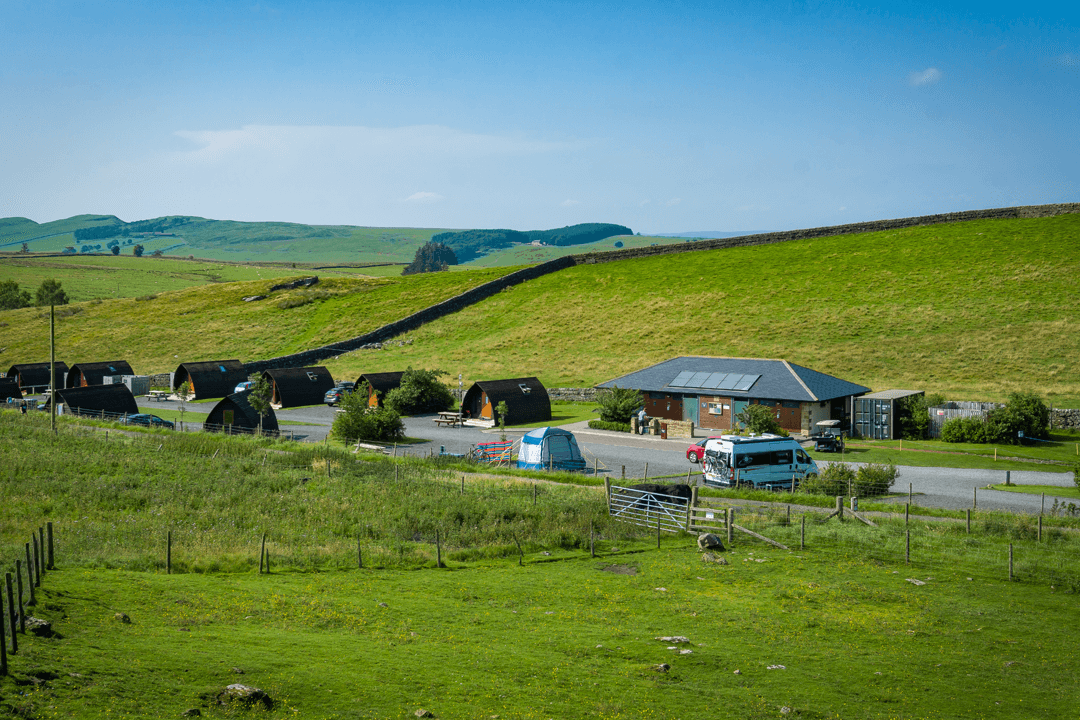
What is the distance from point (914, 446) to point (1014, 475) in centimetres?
970

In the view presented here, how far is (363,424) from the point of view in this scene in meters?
48.0

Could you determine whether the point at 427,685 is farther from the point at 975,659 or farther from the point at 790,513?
the point at 790,513

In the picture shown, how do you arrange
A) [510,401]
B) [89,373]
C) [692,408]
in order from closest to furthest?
[692,408] → [510,401] → [89,373]

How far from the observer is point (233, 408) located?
5028 centimetres

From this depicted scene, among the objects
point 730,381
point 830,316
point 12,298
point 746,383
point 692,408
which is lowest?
point 692,408

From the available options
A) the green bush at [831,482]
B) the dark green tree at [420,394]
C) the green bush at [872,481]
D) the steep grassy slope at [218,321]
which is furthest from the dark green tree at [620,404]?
the steep grassy slope at [218,321]

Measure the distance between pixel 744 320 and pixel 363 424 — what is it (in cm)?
4943

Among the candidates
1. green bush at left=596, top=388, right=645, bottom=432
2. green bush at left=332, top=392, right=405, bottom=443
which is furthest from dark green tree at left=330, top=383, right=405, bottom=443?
green bush at left=596, top=388, right=645, bottom=432

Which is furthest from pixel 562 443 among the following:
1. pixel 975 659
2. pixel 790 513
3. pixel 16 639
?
pixel 16 639

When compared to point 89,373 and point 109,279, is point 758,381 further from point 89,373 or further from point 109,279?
point 109,279

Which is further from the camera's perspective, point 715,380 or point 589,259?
point 589,259

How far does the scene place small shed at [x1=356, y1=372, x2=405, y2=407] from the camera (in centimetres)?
6347

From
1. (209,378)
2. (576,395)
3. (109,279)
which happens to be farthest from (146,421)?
(109,279)

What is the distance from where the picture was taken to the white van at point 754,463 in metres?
34.2
